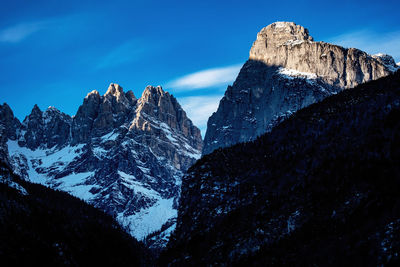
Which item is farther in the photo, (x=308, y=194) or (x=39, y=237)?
(x=39, y=237)

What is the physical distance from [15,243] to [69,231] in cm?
3809

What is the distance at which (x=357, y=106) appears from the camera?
133750 millimetres

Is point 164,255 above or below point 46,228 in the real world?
below

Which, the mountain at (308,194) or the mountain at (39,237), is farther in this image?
the mountain at (39,237)

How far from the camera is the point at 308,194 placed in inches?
4242

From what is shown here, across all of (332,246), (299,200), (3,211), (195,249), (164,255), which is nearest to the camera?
(332,246)

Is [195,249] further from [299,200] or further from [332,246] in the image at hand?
[332,246]

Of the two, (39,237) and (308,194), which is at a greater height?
(39,237)

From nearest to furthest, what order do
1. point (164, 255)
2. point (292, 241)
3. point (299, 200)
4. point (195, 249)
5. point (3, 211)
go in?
point (292, 241) < point (299, 200) < point (195, 249) < point (164, 255) < point (3, 211)

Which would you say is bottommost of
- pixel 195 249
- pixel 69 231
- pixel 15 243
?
pixel 195 249

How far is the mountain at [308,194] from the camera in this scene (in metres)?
85.6

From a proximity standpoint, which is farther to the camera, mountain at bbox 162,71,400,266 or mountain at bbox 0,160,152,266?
mountain at bbox 0,160,152,266

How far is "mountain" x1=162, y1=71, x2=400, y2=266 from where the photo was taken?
281 feet

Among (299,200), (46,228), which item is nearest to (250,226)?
(299,200)
